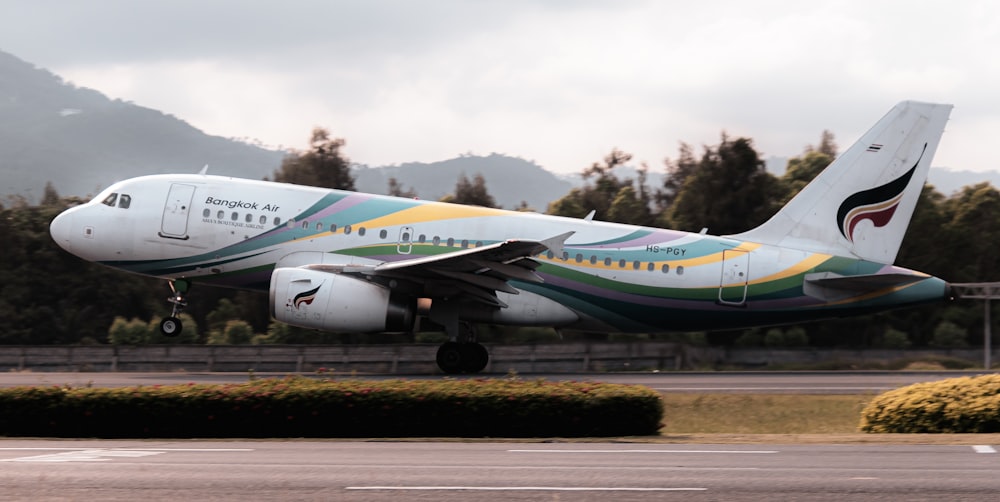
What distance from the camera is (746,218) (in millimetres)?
48625

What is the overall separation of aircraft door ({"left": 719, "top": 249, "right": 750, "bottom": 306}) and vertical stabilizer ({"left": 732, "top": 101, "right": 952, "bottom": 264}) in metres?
1.33

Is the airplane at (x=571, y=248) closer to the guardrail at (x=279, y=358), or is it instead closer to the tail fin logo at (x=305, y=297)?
the tail fin logo at (x=305, y=297)

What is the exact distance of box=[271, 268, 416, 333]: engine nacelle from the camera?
26.9 m

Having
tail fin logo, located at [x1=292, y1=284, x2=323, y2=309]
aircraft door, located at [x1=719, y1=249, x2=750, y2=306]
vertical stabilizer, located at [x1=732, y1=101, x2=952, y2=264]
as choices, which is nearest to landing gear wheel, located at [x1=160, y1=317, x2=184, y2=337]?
tail fin logo, located at [x1=292, y1=284, x2=323, y2=309]

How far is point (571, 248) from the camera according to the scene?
94.6ft

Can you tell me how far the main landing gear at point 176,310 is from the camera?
2878cm

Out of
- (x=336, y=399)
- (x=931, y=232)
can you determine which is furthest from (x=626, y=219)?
(x=336, y=399)

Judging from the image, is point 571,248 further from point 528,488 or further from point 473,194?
point 473,194

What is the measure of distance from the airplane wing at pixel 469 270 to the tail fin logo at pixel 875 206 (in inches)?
319

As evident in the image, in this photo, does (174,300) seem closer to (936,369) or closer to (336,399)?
(336,399)

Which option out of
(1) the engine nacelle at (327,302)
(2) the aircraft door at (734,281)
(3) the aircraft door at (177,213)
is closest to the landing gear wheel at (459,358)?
(1) the engine nacelle at (327,302)

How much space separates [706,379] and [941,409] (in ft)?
31.5

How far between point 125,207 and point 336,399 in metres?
13.7

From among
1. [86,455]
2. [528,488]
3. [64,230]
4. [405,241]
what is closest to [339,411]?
[86,455]
